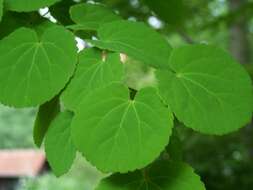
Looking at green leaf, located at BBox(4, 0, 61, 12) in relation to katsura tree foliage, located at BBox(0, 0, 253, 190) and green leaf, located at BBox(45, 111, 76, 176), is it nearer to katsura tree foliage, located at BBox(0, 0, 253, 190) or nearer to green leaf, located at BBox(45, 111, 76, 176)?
katsura tree foliage, located at BBox(0, 0, 253, 190)

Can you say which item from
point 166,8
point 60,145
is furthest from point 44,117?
point 166,8

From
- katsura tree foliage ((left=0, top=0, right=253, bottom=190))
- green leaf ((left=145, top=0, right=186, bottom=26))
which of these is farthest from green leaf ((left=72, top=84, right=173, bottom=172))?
green leaf ((left=145, top=0, right=186, bottom=26))

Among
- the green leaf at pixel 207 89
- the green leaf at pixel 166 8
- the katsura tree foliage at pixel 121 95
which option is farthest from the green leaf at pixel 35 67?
the green leaf at pixel 166 8

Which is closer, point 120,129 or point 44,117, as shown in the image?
point 120,129

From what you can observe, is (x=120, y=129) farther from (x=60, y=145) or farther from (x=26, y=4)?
(x=26, y=4)

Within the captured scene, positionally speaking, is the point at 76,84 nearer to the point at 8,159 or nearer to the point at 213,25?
the point at 213,25

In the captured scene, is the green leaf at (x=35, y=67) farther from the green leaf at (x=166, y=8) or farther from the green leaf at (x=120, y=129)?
the green leaf at (x=166, y=8)

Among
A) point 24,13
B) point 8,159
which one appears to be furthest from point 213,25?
A: point 24,13
